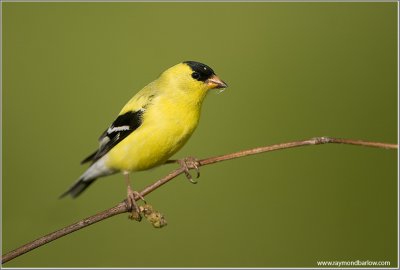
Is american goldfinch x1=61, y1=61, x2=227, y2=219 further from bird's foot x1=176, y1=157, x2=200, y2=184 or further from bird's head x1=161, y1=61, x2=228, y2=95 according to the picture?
bird's foot x1=176, y1=157, x2=200, y2=184

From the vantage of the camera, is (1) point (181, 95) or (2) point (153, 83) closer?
(1) point (181, 95)

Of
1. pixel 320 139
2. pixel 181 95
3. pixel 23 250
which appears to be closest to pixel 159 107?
pixel 181 95

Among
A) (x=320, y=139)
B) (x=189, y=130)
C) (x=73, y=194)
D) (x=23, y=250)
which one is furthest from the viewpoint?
(x=73, y=194)

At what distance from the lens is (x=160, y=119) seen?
243 centimetres

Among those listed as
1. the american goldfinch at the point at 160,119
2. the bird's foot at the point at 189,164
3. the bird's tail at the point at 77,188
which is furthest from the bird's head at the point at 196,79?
the bird's tail at the point at 77,188

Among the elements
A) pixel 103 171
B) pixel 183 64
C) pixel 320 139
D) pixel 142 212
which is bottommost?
pixel 103 171

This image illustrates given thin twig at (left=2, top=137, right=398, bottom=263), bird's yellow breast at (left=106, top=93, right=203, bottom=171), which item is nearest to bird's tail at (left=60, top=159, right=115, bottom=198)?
bird's yellow breast at (left=106, top=93, right=203, bottom=171)

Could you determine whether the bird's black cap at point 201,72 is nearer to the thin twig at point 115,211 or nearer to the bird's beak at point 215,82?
the bird's beak at point 215,82

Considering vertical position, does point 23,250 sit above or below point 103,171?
above

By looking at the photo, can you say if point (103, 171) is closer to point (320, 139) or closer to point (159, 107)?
point (159, 107)

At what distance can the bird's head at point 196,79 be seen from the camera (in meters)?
2.44

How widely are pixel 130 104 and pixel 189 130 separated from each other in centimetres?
49

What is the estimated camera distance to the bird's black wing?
2557 mm

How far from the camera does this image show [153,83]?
2748 mm
